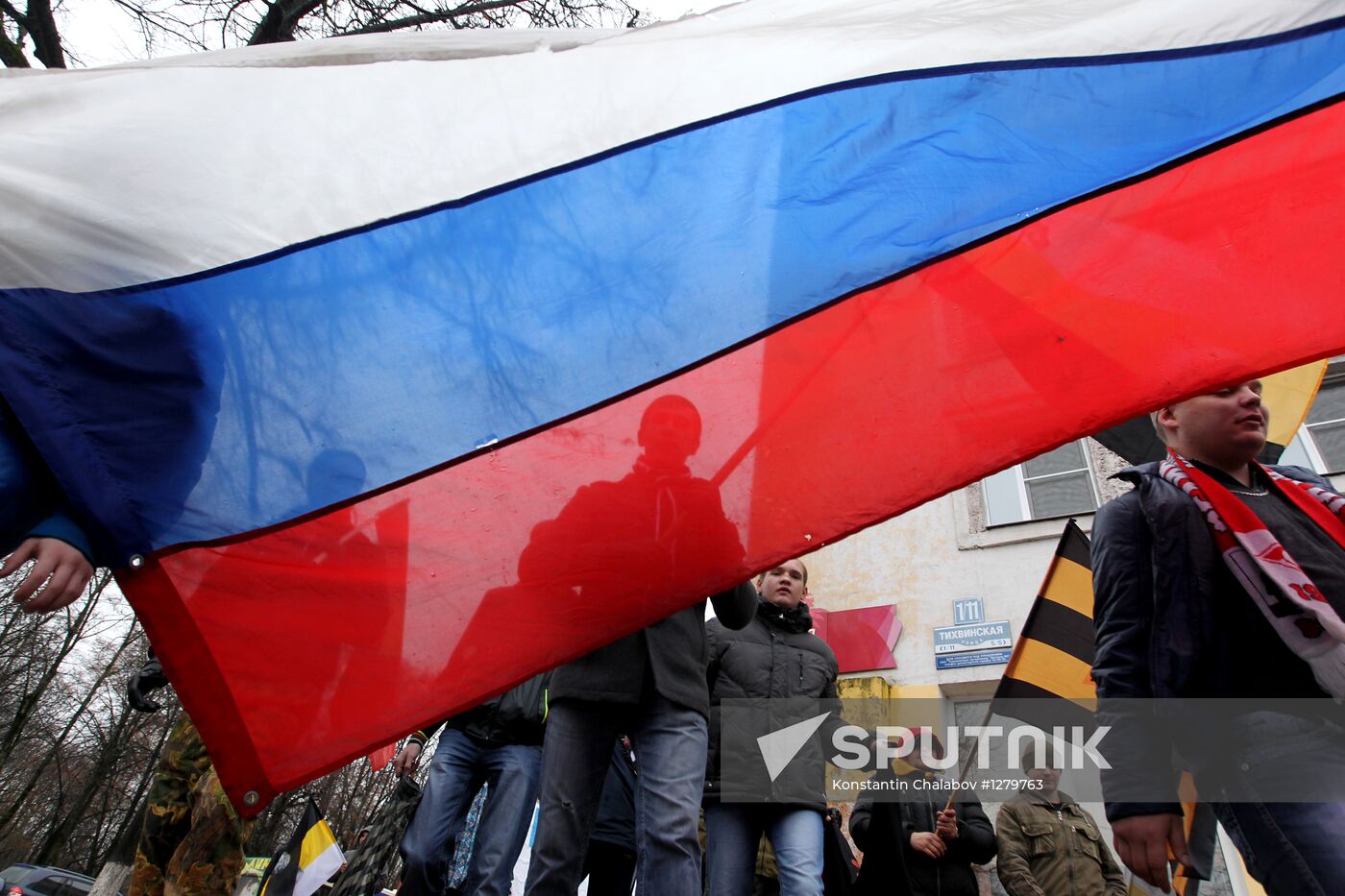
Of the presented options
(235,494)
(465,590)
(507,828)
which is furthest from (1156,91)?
(507,828)

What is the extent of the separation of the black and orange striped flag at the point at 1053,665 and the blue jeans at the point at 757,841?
1493 mm

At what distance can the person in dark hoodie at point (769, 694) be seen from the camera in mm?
3922

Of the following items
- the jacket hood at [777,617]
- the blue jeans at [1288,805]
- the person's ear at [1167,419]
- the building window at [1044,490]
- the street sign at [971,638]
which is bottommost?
the blue jeans at [1288,805]

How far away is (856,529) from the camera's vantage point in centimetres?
217

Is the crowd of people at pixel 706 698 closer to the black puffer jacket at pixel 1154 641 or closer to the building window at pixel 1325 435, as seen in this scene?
the black puffer jacket at pixel 1154 641

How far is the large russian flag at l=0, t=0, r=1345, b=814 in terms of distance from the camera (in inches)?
82.8

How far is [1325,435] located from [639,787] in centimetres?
1005

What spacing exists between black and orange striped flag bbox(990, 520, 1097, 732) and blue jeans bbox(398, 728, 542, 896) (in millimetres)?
2561

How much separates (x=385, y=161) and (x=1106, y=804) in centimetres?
237

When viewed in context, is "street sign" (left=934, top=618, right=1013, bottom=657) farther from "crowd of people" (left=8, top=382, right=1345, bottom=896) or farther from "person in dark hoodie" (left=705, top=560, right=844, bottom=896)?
"crowd of people" (left=8, top=382, right=1345, bottom=896)

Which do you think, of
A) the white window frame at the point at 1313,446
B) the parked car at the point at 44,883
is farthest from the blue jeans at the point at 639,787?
the parked car at the point at 44,883

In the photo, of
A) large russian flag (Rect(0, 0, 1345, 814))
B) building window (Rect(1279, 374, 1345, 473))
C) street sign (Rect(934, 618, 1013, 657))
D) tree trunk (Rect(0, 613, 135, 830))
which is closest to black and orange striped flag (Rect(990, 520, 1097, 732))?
large russian flag (Rect(0, 0, 1345, 814))

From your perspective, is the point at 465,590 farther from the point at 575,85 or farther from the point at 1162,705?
the point at 1162,705

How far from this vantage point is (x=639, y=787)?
3102 millimetres
